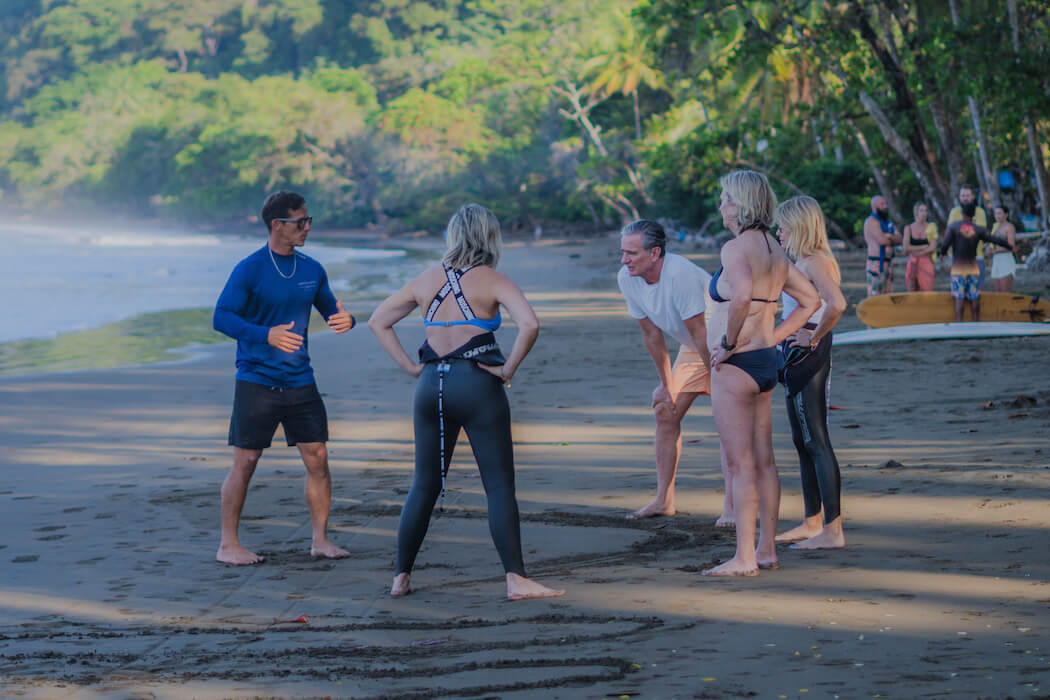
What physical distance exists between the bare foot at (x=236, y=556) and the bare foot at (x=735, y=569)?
2275 mm

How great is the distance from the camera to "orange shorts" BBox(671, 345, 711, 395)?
21.3ft

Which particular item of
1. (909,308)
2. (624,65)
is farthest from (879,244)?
(624,65)

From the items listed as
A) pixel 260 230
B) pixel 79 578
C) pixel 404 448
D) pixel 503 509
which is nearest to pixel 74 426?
pixel 404 448

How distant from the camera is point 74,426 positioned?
1061 centimetres

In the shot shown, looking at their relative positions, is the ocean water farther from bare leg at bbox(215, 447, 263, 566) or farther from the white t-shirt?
the white t-shirt

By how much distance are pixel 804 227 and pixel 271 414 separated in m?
2.73

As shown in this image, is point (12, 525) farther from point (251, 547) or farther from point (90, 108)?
point (90, 108)

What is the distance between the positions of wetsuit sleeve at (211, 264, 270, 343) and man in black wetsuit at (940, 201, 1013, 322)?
33.1 feet

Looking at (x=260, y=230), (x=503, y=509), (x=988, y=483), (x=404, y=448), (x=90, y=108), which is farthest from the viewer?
(x=90, y=108)

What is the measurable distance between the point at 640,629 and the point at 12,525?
161 inches

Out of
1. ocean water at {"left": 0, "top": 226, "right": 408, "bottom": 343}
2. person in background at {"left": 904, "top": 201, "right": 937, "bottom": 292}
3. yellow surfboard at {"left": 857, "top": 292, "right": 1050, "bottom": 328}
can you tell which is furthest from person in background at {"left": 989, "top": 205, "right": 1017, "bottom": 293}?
ocean water at {"left": 0, "top": 226, "right": 408, "bottom": 343}

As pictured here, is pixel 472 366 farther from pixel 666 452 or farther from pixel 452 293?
pixel 666 452

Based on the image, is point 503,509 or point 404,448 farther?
point 404,448

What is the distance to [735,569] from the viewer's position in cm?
527
